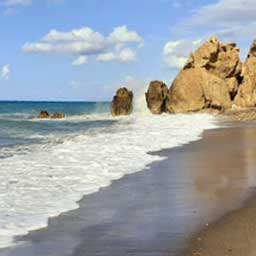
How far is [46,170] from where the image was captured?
1290 centimetres

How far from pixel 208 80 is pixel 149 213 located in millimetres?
48179

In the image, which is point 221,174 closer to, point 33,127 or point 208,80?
point 33,127

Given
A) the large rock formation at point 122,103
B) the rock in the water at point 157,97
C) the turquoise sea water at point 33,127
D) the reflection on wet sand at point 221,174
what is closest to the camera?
the reflection on wet sand at point 221,174

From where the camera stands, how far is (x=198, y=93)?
55.2m

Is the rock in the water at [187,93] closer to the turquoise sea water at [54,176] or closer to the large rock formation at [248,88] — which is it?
the large rock formation at [248,88]

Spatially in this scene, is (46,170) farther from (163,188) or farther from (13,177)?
(163,188)

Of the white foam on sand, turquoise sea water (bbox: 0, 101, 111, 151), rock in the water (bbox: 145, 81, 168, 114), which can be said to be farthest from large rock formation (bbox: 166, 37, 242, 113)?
the white foam on sand

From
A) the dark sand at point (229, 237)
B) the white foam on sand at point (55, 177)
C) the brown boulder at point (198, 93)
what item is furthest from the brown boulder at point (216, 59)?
the dark sand at point (229, 237)

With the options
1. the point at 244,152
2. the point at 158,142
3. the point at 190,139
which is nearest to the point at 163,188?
the point at 244,152

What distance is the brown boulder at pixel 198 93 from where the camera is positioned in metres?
54.6

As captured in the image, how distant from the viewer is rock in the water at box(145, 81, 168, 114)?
58688mm

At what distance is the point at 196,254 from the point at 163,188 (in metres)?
4.53

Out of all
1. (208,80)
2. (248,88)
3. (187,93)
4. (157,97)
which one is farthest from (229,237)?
(157,97)

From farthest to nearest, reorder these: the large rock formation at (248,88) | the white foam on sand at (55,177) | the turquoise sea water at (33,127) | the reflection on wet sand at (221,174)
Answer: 1. the large rock formation at (248,88)
2. the turquoise sea water at (33,127)
3. the reflection on wet sand at (221,174)
4. the white foam on sand at (55,177)
